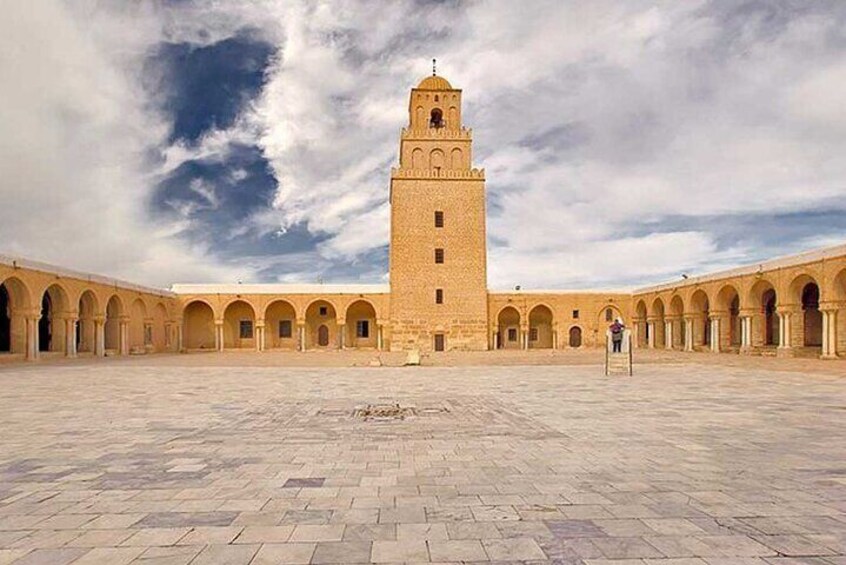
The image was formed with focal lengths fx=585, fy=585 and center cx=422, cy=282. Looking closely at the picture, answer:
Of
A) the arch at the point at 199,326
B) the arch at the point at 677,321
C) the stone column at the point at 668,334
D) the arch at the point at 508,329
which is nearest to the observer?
the arch at the point at 677,321

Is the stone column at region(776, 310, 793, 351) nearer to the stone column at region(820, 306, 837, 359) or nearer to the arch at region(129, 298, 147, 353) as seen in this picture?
the stone column at region(820, 306, 837, 359)

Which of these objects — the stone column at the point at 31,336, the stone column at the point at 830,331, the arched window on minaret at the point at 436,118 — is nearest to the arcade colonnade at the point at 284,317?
the arched window on minaret at the point at 436,118

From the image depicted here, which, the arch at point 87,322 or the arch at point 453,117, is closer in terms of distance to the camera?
the arch at point 87,322

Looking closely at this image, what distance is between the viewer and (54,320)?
24250 mm

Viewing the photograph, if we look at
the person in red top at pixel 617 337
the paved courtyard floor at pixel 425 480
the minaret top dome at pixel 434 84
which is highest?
the minaret top dome at pixel 434 84

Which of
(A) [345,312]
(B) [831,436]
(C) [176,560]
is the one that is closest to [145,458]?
(C) [176,560]

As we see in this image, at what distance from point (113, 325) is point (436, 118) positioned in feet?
65.9

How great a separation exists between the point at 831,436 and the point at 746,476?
257 cm

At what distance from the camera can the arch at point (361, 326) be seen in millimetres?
35812

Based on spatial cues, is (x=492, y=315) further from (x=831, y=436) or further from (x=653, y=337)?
(x=831, y=436)

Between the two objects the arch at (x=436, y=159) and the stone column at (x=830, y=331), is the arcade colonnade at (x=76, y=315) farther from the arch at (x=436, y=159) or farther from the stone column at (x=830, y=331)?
the stone column at (x=830, y=331)

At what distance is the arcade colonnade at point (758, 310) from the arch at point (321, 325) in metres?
18.7

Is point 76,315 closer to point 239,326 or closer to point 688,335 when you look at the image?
Answer: point 239,326

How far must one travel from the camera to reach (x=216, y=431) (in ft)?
23.6
